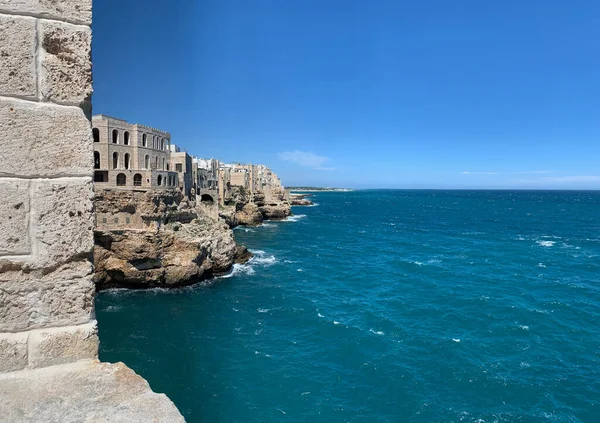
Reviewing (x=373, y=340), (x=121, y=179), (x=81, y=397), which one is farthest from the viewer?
(x=121, y=179)

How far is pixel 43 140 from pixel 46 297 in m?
1.09

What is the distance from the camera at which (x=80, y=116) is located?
8.90 feet

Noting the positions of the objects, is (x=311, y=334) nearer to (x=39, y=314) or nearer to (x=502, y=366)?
(x=502, y=366)

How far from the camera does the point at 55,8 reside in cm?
262

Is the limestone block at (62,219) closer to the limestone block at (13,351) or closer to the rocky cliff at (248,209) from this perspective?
the limestone block at (13,351)

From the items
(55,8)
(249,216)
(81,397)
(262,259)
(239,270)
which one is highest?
(55,8)

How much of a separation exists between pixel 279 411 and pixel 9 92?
1523 centimetres

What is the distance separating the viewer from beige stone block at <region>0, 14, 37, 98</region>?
2467 millimetres

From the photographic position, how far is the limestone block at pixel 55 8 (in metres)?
2.50

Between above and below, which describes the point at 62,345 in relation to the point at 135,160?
below

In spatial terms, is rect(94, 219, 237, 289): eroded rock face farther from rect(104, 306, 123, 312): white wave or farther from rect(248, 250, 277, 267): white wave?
rect(248, 250, 277, 267): white wave

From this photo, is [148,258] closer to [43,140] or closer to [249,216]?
[43,140]

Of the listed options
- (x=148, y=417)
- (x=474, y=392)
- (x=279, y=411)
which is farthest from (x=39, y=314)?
(x=474, y=392)

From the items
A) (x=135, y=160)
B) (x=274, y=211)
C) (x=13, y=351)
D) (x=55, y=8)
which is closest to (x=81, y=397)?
(x=13, y=351)
